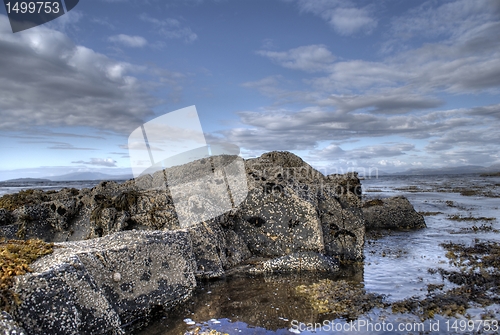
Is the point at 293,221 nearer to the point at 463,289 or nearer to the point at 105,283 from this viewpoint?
the point at 463,289

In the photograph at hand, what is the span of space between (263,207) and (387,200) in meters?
8.27

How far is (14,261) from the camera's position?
3.81 metres

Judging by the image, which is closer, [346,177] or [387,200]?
[346,177]

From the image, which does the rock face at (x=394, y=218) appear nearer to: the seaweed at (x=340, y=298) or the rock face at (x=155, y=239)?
the rock face at (x=155, y=239)

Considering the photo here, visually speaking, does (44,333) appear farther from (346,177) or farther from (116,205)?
(346,177)

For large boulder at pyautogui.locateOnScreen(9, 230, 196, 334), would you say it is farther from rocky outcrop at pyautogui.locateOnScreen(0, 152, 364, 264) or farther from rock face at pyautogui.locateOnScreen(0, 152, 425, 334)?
rocky outcrop at pyautogui.locateOnScreen(0, 152, 364, 264)

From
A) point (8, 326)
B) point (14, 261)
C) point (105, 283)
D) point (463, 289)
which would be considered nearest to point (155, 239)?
point (105, 283)

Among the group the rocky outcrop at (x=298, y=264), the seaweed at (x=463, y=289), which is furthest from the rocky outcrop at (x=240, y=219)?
the seaweed at (x=463, y=289)

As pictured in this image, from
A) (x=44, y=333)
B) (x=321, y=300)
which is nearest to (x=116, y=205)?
(x=44, y=333)

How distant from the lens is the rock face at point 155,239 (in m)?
3.85

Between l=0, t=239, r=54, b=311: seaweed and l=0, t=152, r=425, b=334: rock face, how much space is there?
95mm

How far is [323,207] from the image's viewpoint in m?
8.53

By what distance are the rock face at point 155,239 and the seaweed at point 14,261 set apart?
95 millimetres

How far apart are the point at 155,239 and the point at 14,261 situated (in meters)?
1.96
